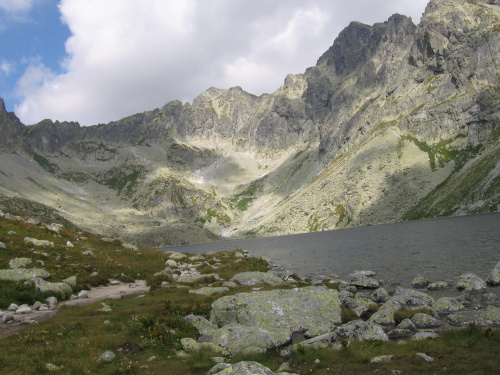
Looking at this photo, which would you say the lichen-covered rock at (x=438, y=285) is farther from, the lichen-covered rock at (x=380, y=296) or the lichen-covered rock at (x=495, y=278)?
the lichen-covered rock at (x=380, y=296)

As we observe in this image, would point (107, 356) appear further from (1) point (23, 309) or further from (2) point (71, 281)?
(2) point (71, 281)

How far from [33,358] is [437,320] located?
22.4m

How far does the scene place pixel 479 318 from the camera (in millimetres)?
19016

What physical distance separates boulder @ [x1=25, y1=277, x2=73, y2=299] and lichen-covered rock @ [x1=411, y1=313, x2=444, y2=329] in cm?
2561

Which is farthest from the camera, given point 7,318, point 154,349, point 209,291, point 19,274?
point 209,291

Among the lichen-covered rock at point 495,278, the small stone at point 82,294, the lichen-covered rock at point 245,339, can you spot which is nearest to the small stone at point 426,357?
the lichen-covered rock at point 245,339

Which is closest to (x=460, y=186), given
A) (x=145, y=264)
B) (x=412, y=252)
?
(x=412, y=252)

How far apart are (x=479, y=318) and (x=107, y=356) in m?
20.1

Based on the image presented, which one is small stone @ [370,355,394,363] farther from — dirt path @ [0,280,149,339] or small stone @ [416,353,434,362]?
dirt path @ [0,280,149,339]

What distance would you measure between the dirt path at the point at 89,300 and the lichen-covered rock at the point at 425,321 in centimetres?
2197

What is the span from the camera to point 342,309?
24.0 m

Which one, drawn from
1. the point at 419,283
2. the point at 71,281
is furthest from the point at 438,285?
the point at 71,281

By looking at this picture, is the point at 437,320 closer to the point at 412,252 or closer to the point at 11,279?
the point at 11,279

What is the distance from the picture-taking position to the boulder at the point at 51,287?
24453mm
